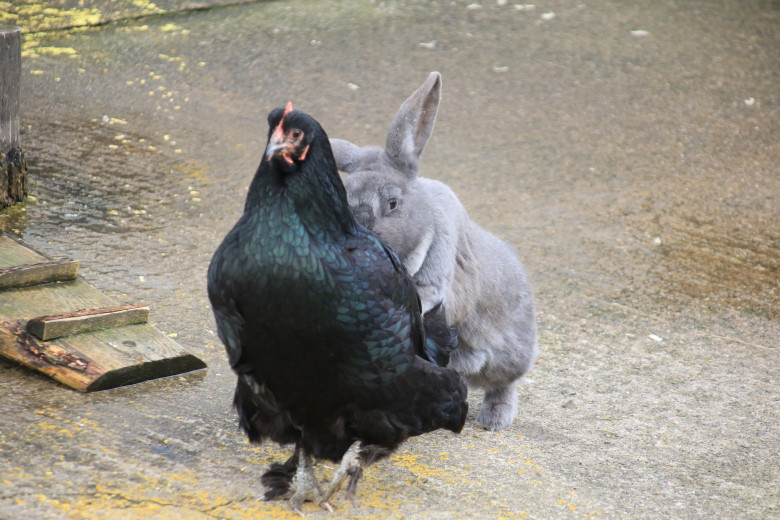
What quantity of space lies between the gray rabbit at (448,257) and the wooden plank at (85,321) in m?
1.02

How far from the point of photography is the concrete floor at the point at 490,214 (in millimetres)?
3080

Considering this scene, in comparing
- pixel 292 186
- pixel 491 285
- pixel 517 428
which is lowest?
pixel 517 428

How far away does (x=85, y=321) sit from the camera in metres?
3.52

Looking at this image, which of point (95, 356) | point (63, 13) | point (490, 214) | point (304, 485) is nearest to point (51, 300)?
point (95, 356)

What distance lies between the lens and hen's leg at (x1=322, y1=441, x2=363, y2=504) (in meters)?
2.94

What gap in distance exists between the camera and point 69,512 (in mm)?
2582

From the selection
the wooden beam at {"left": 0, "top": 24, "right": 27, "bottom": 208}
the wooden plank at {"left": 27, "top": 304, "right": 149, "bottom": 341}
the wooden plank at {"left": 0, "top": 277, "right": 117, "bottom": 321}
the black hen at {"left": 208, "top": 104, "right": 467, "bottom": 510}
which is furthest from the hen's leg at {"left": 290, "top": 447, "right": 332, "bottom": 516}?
the wooden beam at {"left": 0, "top": 24, "right": 27, "bottom": 208}

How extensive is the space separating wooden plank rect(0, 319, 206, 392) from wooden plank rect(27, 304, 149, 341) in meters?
0.03

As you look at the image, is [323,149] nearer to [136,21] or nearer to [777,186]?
[777,186]

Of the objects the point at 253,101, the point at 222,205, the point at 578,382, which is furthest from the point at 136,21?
the point at 578,382

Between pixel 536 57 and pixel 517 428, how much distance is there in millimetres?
5326

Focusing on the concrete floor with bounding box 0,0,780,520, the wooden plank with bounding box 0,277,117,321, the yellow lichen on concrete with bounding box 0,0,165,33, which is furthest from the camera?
the yellow lichen on concrete with bounding box 0,0,165,33

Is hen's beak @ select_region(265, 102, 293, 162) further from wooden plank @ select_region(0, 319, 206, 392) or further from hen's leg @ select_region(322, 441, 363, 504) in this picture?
wooden plank @ select_region(0, 319, 206, 392)

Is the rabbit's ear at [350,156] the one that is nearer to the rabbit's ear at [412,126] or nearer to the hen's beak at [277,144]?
the rabbit's ear at [412,126]
